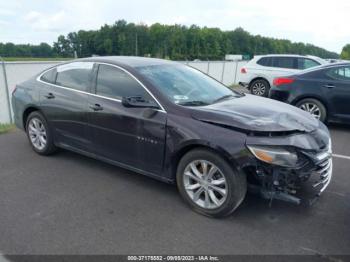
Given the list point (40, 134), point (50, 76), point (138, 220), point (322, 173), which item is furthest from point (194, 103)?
point (40, 134)

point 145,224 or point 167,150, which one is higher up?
point 167,150

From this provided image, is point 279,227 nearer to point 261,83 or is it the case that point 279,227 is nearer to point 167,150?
point 167,150

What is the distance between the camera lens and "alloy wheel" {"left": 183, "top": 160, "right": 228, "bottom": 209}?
319 centimetres

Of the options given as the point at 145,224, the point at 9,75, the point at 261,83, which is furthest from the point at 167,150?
the point at 261,83

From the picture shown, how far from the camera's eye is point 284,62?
11.6 meters

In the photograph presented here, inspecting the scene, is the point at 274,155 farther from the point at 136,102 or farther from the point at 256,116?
the point at 136,102

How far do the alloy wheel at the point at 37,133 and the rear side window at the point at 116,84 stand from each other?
4.49ft

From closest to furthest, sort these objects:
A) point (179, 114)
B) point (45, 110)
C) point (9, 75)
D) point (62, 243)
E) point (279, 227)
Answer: point (62, 243), point (279, 227), point (179, 114), point (45, 110), point (9, 75)

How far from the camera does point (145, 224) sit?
124 inches

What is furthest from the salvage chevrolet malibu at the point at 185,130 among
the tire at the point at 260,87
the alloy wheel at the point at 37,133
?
the tire at the point at 260,87

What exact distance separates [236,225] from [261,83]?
9.43 metres

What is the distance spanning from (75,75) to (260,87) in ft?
28.9

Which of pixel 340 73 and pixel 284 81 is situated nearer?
pixel 340 73

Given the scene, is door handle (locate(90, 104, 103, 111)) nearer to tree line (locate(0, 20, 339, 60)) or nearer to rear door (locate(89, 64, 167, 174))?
rear door (locate(89, 64, 167, 174))
